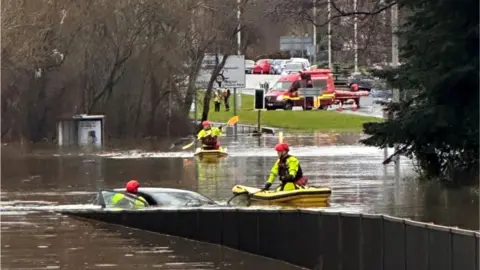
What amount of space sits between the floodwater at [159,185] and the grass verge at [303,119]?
9.04 metres

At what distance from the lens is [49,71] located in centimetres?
5197

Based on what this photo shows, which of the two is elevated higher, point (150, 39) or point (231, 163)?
point (150, 39)

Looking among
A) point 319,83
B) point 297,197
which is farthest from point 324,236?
point 319,83

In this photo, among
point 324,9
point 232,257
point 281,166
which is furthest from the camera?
point 324,9

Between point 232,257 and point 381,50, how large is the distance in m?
33.8

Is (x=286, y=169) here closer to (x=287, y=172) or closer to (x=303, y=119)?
(x=287, y=172)

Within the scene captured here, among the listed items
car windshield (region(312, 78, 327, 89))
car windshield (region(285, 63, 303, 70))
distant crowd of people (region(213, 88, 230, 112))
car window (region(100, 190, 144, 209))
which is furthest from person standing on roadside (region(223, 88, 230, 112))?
car window (region(100, 190, 144, 209))

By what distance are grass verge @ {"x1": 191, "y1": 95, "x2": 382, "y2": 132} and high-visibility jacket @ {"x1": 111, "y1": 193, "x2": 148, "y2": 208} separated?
35.4m

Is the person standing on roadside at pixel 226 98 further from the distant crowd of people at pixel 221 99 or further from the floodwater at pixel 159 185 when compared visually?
the floodwater at pixel 159 185

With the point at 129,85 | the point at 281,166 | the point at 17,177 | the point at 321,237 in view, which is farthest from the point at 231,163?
the point at 321,237

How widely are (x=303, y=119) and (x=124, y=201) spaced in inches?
1689

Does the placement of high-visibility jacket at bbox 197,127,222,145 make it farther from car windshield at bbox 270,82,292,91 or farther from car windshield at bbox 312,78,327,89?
car windshield at bbox 270,82,292,91

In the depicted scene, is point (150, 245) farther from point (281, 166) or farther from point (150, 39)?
point (150, 39)

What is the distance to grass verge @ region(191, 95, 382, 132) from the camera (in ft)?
197
